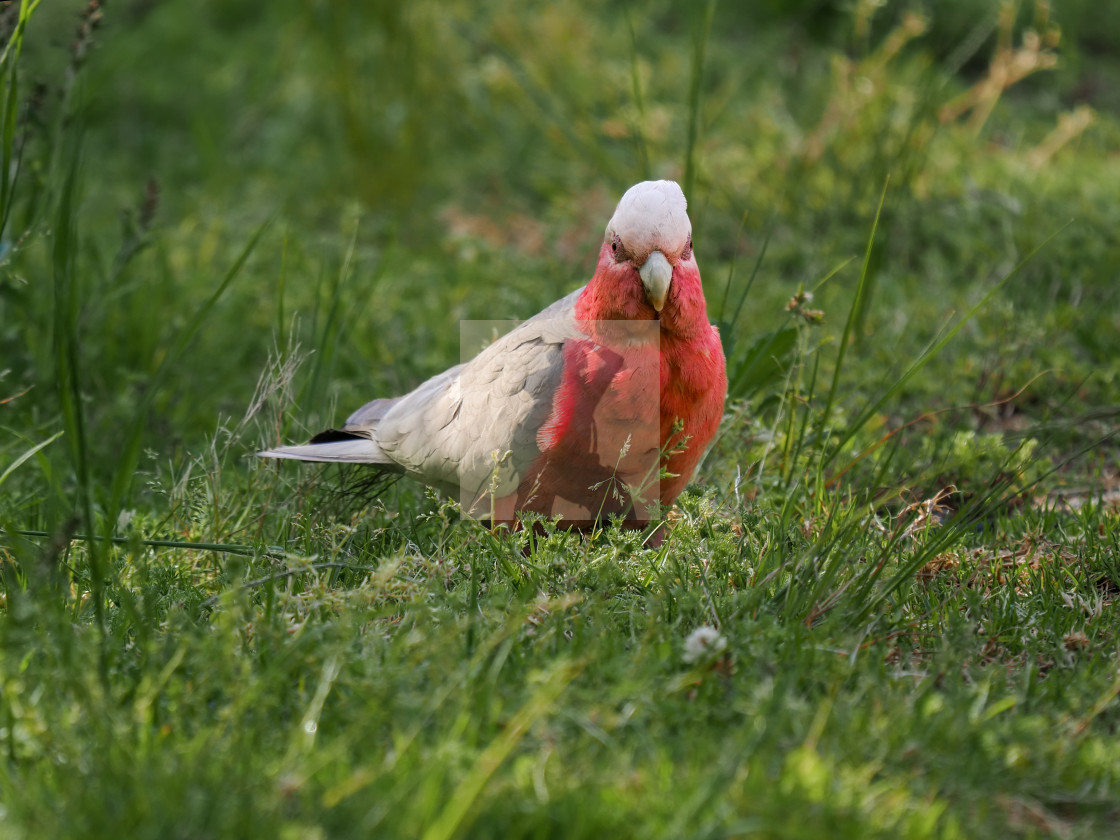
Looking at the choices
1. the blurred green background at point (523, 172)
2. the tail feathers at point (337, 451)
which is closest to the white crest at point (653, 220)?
the blurred green background at point (523, 172)

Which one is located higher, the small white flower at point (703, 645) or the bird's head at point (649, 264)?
the bird's head at point (649, 264)

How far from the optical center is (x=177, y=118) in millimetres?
7051

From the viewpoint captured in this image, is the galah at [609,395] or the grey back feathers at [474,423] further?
the grey back feathers at [474,423]

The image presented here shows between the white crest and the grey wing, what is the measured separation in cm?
33

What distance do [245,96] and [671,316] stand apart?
5.33 m

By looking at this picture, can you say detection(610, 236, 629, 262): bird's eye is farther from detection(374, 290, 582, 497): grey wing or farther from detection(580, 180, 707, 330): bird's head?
detection(374, 290, 582, 497): grey wing

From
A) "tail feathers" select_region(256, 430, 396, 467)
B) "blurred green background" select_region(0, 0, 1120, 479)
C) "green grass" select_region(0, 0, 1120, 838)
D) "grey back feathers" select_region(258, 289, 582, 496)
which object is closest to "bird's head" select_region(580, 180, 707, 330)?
"grey back feathers" select_region(258, 289, 582, 496)

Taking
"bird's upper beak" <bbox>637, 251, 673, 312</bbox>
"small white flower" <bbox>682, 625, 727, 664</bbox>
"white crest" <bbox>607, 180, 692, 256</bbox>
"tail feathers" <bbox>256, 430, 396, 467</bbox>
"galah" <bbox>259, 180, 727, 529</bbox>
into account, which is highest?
"white crest" <bbox>607, 180, 692, 256</bbox>

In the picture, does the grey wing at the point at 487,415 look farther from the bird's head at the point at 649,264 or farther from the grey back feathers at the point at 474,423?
the bird's head at the point at 649,264

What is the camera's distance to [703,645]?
6.87ft

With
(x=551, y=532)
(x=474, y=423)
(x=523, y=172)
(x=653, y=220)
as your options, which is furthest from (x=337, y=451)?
(x=523, y=172)

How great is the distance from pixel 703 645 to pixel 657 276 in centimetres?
96

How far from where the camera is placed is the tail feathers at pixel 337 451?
9.98 feet

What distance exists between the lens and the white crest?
265cm
